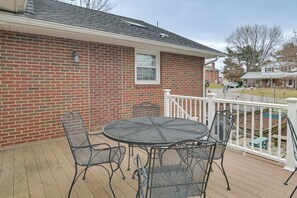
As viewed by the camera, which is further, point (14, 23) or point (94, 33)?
point (94, 33)

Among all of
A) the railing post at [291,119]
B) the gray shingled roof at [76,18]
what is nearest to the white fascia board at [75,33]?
the gray shingled roof at [76,18]

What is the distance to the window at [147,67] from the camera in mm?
6008

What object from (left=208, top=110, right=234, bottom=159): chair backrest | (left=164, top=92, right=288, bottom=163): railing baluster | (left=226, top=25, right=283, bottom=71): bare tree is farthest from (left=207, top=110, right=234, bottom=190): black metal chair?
(left=226, top=25, right=283, bottom=71): bare tree

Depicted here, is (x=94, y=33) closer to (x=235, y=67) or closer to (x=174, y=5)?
(x=174, y=5)

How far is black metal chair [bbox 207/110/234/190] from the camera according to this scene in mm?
2490

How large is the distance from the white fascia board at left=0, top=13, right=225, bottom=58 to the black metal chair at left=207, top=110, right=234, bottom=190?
122 inches

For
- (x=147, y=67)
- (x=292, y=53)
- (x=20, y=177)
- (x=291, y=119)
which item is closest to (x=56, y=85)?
(x=20, y=177)

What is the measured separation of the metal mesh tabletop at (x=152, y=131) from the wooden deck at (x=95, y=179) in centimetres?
74

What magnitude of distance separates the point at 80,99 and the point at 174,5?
10.8 meters

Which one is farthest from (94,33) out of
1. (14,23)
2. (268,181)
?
(268,181)

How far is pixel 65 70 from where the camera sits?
466 cm

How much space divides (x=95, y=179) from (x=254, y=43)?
36329 mm

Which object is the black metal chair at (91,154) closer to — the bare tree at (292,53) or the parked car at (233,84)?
the bare tree at (292,53)

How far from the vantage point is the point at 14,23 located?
140 inches
